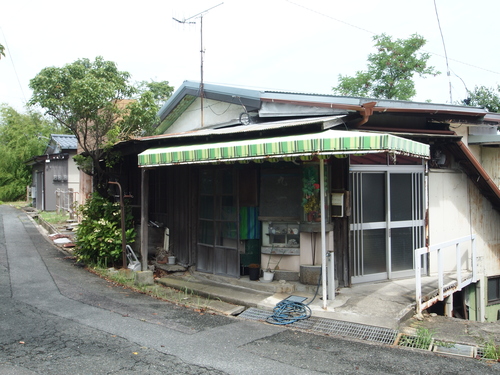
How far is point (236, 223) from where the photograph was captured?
8.14 metres

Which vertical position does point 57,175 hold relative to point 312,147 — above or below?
above

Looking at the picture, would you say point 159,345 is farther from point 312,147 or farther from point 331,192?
point 331,192

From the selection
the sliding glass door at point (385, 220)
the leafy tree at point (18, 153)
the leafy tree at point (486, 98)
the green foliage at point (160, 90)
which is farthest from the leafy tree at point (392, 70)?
the leafy tree at point (18, 153)

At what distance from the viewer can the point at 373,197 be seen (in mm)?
8164

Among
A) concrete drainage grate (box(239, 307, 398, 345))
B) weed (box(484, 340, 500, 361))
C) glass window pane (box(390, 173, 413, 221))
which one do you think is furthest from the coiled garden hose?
glass window pane (box(390, 173, 413, 221))

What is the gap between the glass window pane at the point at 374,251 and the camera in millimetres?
8062

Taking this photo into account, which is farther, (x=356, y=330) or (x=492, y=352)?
(x=356, y=330)

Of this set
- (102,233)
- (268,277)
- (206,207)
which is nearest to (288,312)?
(268,277)

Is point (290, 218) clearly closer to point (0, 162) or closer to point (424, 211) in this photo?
point (424, 211)

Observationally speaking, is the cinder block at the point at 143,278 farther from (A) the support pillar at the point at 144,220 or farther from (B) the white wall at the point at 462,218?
(B) the white wall at the point at 462,218

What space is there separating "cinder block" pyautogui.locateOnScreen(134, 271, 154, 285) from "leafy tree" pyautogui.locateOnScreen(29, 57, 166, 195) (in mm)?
3304

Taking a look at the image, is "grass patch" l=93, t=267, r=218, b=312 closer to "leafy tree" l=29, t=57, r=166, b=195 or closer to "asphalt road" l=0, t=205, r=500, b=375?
"asphalt road" l=0, t=205, r=500, b=375

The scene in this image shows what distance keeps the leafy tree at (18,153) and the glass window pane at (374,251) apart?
3037cm

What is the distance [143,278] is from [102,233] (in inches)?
80.5
